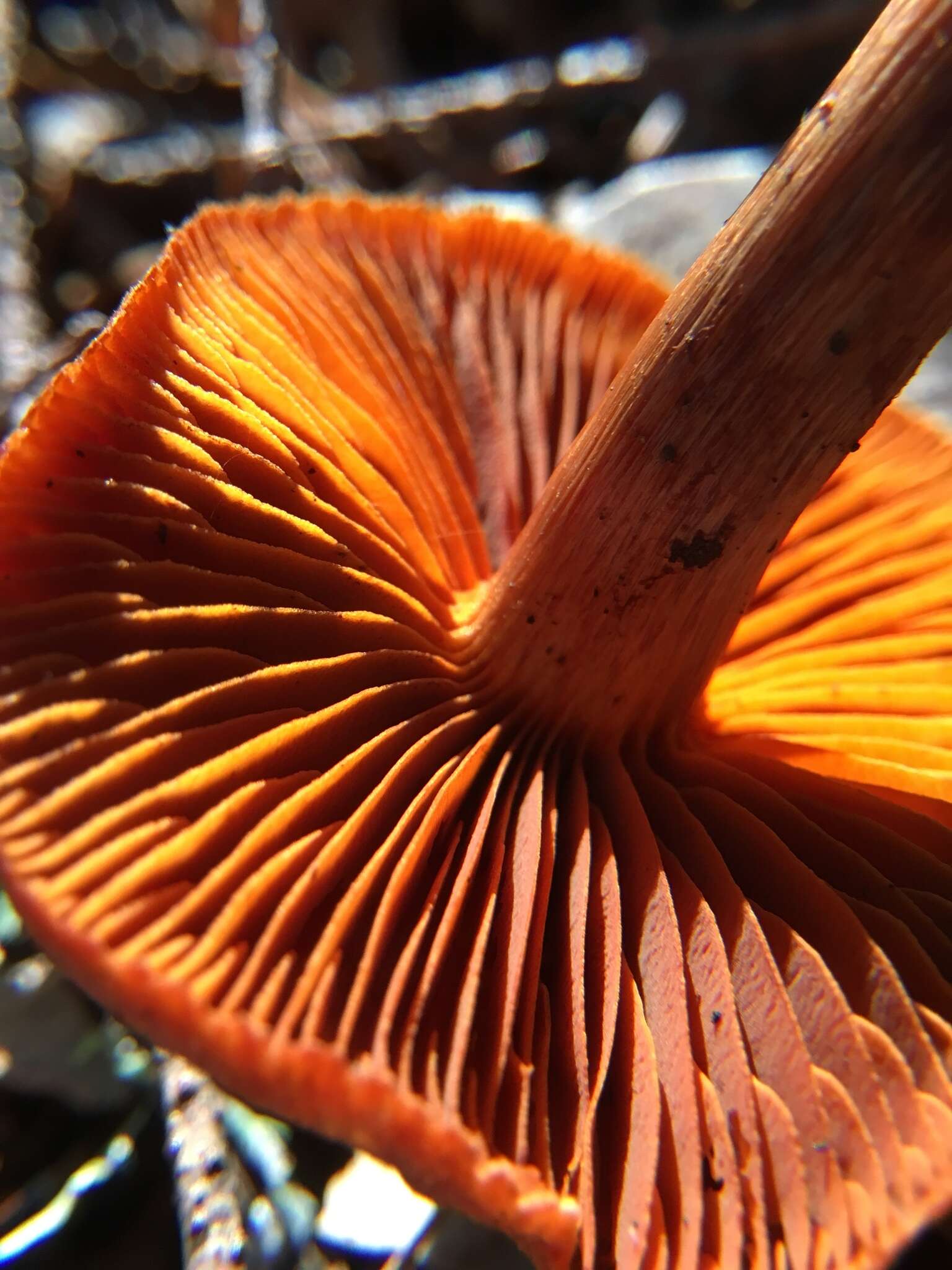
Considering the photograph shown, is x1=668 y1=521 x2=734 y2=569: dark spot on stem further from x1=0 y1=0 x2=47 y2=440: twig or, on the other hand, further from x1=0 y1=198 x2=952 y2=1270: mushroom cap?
x1=0 y1=0 x2=47 y2=440: twig

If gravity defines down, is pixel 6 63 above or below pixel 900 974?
above

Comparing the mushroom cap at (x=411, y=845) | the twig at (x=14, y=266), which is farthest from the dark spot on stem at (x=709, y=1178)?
the twig at (x=14, y=266)

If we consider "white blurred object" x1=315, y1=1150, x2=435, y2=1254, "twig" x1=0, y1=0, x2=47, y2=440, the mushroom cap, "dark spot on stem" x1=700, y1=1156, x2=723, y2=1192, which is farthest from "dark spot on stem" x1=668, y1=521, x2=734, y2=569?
"twig" x1=0, y1=0, x2=47, y2=440

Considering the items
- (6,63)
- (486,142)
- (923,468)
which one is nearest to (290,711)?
(923,468)

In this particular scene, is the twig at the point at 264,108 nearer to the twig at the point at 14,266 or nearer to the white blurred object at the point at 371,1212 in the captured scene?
the twig at the point at 14,266

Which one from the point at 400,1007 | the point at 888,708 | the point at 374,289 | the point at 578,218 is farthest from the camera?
the point at 578,218

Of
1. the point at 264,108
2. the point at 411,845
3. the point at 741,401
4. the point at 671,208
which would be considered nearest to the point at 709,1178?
the point at 411,845

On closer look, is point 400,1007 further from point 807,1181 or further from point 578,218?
point 578,218
